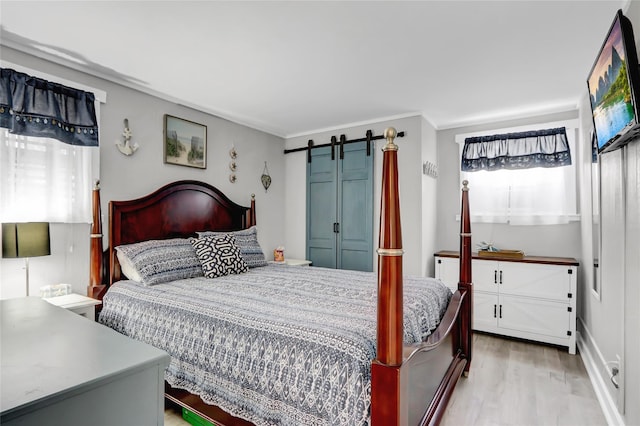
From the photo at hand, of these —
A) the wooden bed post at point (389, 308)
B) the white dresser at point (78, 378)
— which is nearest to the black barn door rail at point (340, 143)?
the wooden bed post at point (389, 308)

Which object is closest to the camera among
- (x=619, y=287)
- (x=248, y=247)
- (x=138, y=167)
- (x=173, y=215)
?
(x=619, y=287)

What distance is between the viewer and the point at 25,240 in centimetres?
217

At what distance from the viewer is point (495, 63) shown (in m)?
2.67

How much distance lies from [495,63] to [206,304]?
279 cm

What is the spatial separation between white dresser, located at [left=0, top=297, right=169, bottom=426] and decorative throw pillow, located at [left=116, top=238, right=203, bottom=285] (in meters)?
1.56

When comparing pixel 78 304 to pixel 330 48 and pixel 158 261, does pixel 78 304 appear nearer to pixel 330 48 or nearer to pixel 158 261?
pixel 158 261

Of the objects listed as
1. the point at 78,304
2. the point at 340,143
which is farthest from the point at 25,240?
the point at 340,143

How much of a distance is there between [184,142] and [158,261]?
1.41 m

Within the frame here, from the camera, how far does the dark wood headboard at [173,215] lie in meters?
2.91

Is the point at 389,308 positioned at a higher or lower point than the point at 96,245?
lower

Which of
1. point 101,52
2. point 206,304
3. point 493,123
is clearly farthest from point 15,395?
point 493,123

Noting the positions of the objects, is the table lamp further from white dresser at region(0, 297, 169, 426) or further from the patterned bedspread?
white dresser at region(0, 297, 169, 426)

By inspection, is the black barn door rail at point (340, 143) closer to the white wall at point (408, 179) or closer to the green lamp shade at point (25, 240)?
the white wall at point (408, 179)

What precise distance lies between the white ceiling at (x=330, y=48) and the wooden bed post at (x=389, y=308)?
4.28ft
